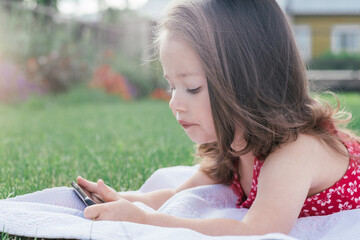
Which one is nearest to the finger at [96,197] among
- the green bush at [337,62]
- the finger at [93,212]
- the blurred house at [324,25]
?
the finger at [93,212]

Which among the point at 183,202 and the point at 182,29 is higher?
the point at 182,29

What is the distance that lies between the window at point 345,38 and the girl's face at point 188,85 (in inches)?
892

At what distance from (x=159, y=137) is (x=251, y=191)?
2410 mm

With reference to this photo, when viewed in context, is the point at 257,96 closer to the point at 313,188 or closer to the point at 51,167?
the point at 313,188

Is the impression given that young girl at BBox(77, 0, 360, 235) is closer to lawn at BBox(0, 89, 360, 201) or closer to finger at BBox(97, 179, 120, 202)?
finger at BBox(97, 179, 120, 202)

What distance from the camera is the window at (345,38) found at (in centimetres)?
2331

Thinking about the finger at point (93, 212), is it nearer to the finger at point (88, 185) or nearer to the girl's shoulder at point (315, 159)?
the finger at point (88, 185)

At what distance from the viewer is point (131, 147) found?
3.83 meters

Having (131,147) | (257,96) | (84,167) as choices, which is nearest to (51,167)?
(84,167)

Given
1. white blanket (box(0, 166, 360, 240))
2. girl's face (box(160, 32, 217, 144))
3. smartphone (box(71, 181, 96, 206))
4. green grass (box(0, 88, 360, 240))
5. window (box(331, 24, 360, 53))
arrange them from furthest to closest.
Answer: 1. window (box(331, 24, 360, 53))
2. green grass (box(0, 88, 360, 240))
3. smartphone (box(71, 181, 96, 206))
4. girl's face (box(160, 32, 217, 144))
5. white blanket (box(0, 166, 360, 240))

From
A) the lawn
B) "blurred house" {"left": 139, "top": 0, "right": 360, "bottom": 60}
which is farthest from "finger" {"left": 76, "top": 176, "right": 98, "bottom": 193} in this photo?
"blurred house" {"left": 139, "top": 0, "right": 360, "bottom": 60}

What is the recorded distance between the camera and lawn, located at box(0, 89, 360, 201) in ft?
9.20

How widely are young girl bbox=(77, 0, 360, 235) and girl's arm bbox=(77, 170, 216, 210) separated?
1 centimetres

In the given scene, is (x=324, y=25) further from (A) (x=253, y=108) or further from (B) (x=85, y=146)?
(A) (x=253, y=108)
